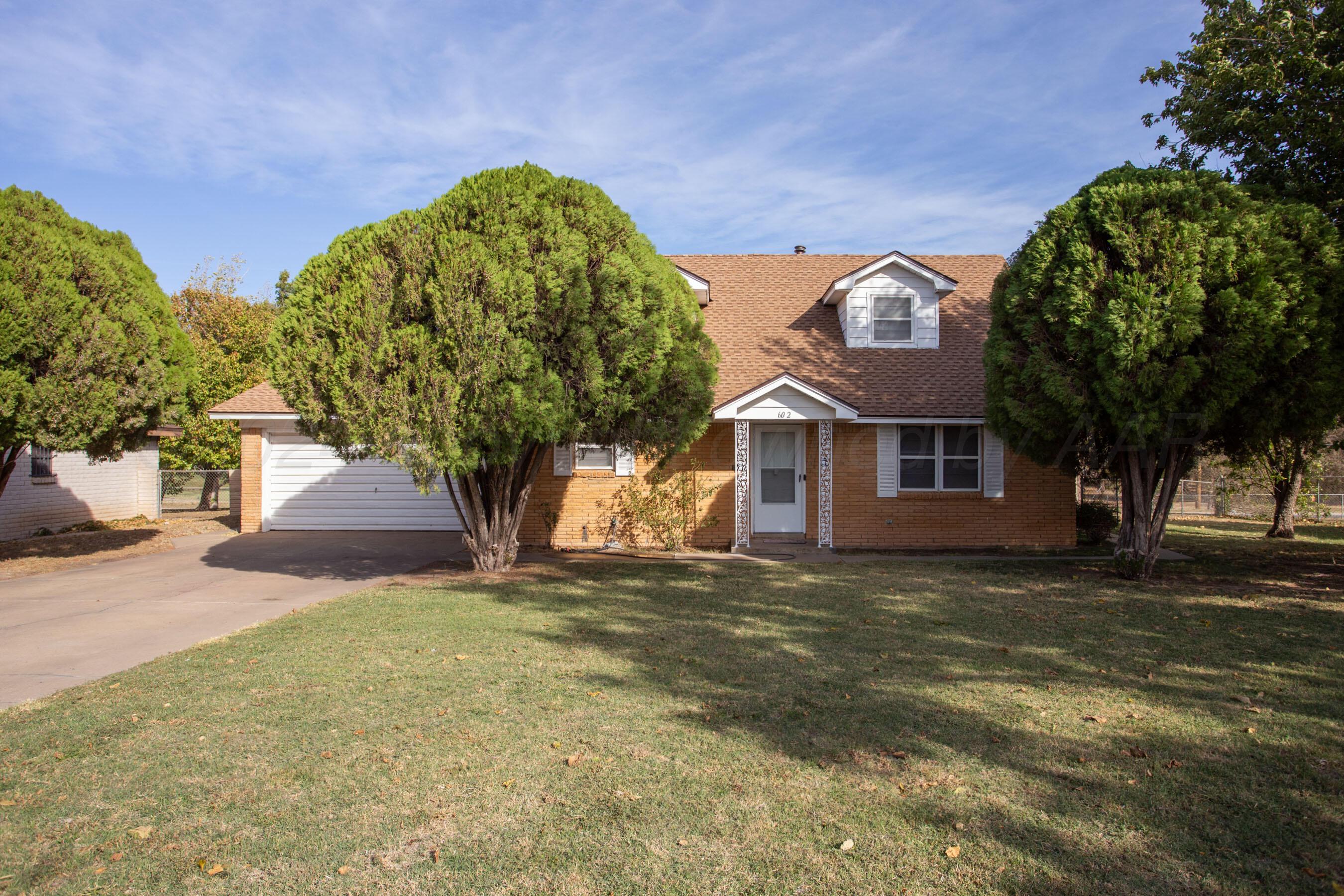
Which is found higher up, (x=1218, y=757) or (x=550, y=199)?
(x=550, y=199)

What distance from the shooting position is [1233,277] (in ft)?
34.3

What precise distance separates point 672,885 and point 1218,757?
11.8 feet

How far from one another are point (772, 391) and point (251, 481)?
484 inches

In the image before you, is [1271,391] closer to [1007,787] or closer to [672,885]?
[1007,787]

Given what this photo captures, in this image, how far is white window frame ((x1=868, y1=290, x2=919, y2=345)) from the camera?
17625mm

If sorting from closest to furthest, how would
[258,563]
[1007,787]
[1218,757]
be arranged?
[1007,787]
[1218,757]
[258,563]

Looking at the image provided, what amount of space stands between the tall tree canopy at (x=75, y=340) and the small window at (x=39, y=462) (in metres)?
5.77

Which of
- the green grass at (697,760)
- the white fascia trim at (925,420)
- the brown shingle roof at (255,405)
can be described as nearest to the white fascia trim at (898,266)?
the white fascia trim at (925,420)

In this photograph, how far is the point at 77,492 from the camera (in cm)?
2053

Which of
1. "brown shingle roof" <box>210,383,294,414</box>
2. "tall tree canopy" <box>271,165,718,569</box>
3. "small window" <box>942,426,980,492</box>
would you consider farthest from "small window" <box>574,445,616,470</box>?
"brown shingle roof" <box>210,383,294,414</box>

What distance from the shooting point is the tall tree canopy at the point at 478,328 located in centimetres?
1038

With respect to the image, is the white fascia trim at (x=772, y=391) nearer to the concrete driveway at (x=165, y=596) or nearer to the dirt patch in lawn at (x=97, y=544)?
the concrete driveway at (x=165, y=596)

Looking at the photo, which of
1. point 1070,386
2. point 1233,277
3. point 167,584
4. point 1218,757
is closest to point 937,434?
point 1070,386

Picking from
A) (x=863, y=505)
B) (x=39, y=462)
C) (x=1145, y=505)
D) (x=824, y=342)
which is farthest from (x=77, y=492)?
(x=1145, y=505)
